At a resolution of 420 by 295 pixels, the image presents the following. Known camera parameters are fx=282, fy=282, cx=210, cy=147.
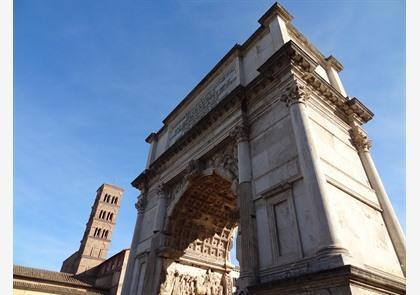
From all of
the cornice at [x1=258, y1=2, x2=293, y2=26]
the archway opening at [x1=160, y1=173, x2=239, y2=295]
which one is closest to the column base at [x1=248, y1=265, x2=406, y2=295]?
the archway opening at [x1=160, y1=173, x2=239, y2=295]

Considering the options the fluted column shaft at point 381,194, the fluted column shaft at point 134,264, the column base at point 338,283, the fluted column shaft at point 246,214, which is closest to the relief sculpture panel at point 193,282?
the fluted column shaft at point 134,264

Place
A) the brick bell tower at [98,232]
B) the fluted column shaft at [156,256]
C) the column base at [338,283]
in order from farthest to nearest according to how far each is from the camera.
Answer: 1. the brick bell tower at [98,232]
2. the fluted column shaft at [156,256]
3. the column base at [338,283]

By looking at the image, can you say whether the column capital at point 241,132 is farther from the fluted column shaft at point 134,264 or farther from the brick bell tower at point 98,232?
the brick bell tower at point 98,232

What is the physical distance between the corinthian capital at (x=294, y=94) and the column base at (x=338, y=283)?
528cm

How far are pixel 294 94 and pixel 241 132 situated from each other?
8.02 feet

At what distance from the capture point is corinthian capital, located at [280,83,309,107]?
9.13 m

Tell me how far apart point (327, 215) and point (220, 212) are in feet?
30.0

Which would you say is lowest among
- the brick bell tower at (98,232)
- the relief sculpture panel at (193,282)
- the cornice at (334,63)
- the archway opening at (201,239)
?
the relief sculpture panel at (193,282)

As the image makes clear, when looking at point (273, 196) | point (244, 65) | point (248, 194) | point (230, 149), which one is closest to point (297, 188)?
point (273, 196)

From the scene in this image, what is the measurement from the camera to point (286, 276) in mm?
6684

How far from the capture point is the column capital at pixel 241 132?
34.8 feet

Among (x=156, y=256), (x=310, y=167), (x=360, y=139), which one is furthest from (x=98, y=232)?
(x=310, y=167)

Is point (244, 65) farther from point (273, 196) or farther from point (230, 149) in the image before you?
point (273, 196)

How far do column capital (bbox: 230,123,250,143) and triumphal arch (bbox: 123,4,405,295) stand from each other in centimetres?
5
